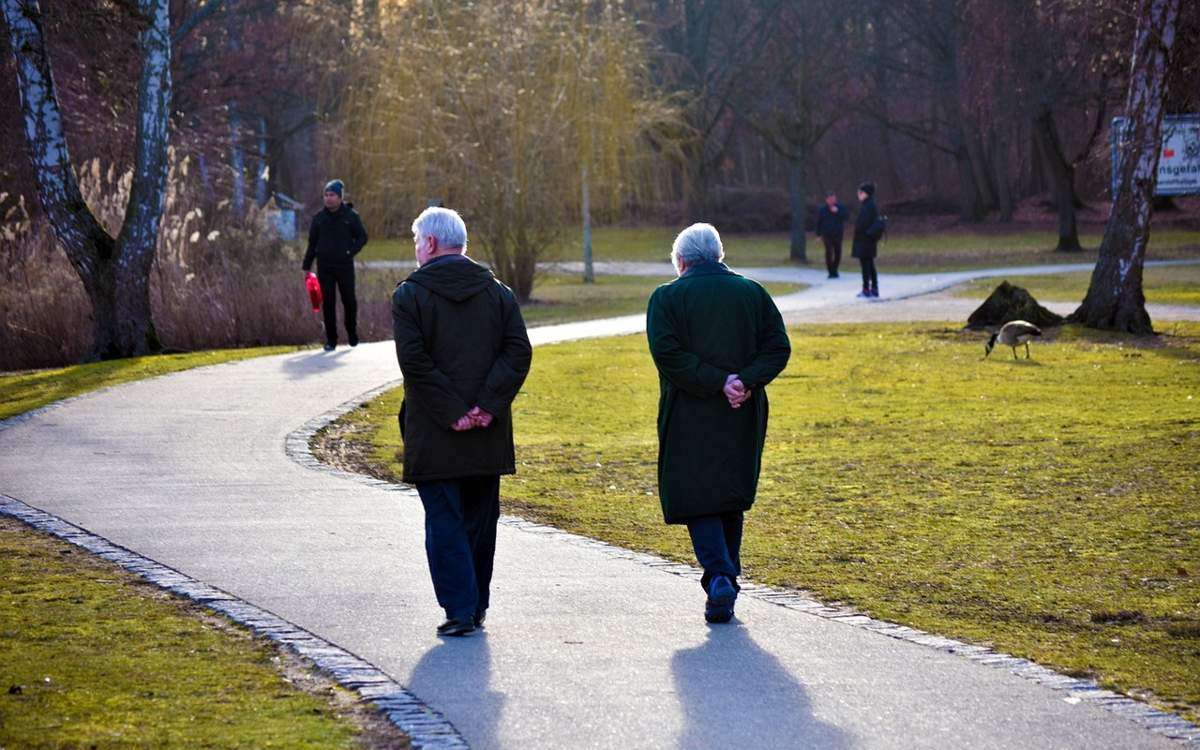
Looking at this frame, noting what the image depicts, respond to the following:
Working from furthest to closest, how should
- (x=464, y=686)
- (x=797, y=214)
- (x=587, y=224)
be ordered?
(x=797, y=214)
(x=587, y=224)
(x=464, y=686)

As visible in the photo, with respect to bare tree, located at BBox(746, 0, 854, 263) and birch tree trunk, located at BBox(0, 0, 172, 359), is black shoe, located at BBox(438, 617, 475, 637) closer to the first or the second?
birch tree trunk, located at BBox(0, 0, 172, 359)

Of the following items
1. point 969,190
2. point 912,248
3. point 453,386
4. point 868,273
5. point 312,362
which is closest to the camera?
point 453,386

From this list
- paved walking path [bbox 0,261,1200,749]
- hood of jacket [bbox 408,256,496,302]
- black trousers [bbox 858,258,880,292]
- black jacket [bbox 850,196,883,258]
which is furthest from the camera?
black trousers [bbox 858,258,880,292]

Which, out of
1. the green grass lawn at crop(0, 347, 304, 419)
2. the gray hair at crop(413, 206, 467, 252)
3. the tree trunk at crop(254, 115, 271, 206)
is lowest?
the green grass lawn at crop(0, 347, 304, 419)

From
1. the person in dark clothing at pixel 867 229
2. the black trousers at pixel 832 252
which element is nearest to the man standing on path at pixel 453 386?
the person in dark clothing at pixel 867 229

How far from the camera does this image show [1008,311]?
23.6 metres

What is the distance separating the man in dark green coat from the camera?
23.9 feet

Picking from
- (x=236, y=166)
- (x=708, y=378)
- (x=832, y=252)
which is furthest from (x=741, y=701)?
(x=236, y=166)

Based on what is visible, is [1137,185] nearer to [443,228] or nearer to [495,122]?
[495,122]

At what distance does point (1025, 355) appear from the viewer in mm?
20359

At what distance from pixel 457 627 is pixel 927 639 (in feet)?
6.34

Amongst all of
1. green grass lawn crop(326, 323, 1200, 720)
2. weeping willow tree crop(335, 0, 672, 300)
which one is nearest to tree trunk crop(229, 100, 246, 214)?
weeping willow tree crop(335, 0, 672, 300)

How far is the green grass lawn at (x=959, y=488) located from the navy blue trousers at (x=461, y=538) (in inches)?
68.6

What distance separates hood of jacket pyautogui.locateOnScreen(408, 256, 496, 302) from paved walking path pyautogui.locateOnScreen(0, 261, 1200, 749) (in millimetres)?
1399
